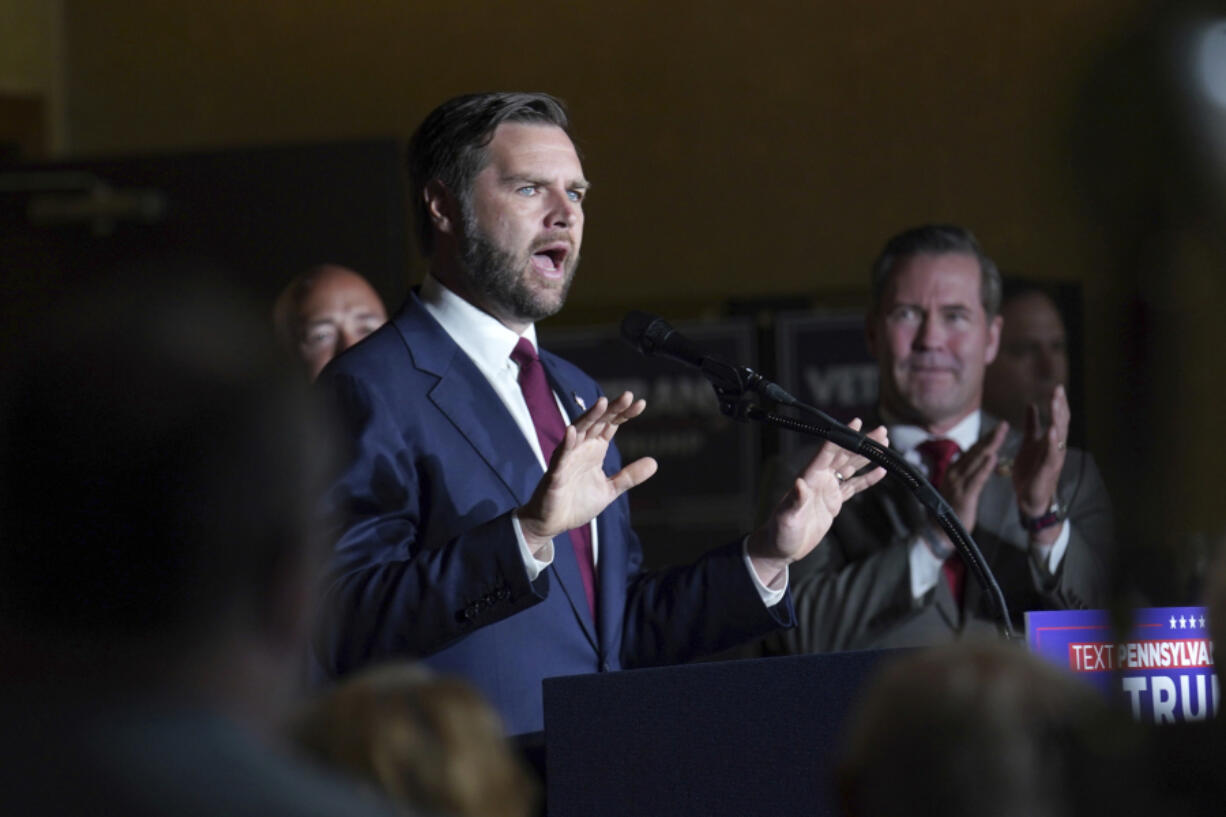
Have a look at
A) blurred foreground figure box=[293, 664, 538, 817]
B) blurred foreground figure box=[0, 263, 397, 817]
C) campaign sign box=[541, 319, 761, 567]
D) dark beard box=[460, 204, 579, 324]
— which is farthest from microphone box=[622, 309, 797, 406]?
campaign sign box=[541, 319, 761, 567]

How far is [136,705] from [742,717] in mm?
966

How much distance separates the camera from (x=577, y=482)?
6.06 ft

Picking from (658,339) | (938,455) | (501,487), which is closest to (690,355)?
(658,339)

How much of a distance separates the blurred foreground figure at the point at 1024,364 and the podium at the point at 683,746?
6.70 ft

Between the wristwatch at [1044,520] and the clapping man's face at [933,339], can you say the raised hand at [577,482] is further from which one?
the clapping man's face at [933,339]

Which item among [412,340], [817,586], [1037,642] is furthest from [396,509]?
[817,586]

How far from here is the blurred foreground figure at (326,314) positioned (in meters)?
3.25

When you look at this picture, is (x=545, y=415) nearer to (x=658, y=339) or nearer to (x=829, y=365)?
(x=658, y=339)

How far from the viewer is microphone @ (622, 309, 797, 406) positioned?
1941 mm

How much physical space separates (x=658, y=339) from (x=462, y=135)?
52 centimetres

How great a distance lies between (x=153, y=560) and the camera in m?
0.74

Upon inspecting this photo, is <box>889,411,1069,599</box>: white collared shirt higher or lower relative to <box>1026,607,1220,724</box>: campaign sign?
higher

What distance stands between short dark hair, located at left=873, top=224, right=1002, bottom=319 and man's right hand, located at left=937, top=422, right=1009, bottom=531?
1.53 feet

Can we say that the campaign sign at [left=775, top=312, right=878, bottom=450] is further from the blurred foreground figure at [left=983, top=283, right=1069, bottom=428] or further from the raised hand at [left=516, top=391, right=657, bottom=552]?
the raised hand at [left=516, top=391, right=657, bottom=552]
